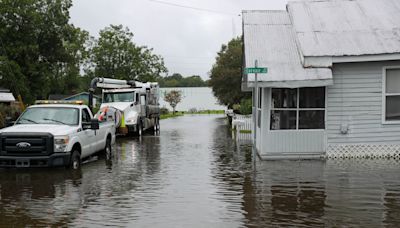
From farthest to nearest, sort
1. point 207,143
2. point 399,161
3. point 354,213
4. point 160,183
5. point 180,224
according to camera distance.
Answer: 1. point 207,143
2. point 399,161
3. point 160,183
4. point 354,213
5. point 180,224

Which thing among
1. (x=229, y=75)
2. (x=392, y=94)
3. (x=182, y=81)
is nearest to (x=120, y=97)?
(x=392, y=94)

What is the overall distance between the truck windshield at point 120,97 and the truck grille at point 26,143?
1539 centimetres

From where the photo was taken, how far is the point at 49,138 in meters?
12.7

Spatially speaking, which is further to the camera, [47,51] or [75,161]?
[47,51]

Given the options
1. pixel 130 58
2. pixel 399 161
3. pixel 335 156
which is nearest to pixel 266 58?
pixel 335 156

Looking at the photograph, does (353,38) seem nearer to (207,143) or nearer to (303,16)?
(303,16)

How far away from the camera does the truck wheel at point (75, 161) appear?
44.5 ft

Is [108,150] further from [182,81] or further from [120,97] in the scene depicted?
[182,81]

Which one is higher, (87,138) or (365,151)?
(87,138)

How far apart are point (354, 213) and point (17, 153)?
867cm

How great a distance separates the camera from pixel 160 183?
11711 millimetres

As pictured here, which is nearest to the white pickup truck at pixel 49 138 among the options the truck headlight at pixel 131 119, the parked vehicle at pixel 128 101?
the parked vehicle at pixel 128 101

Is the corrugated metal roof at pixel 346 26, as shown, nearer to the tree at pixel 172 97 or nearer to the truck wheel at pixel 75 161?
the truck wheel at pixel 75 161

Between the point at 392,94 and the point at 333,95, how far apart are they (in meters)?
1.81
